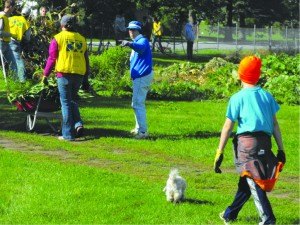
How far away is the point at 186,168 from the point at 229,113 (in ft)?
11.4

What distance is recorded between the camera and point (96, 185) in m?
9.16

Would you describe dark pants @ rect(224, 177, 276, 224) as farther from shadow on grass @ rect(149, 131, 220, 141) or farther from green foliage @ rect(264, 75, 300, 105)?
green foliage @ rect(264, 75, 300, 105)

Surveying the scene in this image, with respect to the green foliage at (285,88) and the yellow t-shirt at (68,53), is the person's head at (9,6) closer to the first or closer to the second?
the yellow t-shirt at (68,53)

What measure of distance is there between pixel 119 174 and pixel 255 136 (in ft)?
9.48

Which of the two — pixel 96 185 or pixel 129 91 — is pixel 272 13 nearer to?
pixel 129 91

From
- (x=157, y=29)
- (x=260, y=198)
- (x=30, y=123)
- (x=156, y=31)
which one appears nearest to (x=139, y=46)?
(x=30, y=123)

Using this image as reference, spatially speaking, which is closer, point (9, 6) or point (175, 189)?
point (175, 189)

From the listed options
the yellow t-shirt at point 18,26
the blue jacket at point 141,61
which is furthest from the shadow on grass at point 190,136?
the yellow t-shirt at point 18,26

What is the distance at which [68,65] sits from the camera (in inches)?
481

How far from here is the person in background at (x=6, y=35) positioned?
15.1m

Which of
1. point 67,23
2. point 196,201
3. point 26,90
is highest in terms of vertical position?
point 67,23

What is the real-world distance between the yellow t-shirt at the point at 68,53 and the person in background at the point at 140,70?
0.93 metres

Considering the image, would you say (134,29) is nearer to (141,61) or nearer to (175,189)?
(141,61)

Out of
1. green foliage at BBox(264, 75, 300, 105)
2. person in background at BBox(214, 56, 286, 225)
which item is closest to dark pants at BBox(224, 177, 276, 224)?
person in background at BBox(214, 56, 286, 225)
